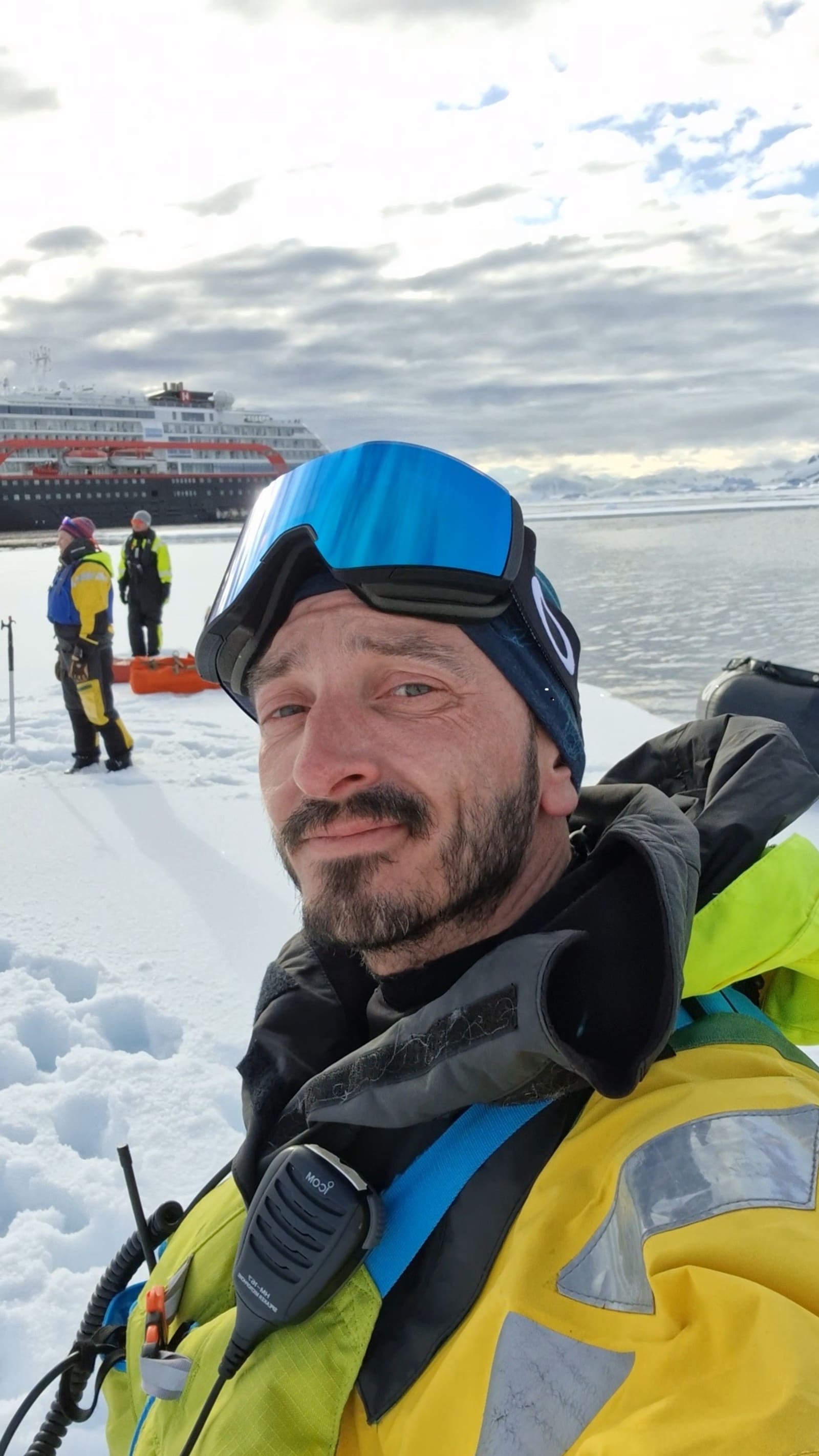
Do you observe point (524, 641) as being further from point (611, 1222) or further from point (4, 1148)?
point (4, 1148)

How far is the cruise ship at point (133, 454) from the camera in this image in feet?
160

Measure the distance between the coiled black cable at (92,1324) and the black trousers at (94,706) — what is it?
15.8ft

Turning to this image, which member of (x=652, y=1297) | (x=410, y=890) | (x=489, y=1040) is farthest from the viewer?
(x=410, y=890)

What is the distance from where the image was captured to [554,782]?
1.33 metres

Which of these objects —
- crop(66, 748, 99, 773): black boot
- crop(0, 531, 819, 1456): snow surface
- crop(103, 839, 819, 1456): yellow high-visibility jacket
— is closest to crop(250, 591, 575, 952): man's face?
crop(103, 839, 819, 1456): yellow high-visibility jacket

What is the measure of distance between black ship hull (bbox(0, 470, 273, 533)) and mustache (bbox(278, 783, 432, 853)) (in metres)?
47.5

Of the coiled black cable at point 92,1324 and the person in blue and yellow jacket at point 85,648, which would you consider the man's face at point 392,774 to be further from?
the person in blue and yellow jacket at point 85,648

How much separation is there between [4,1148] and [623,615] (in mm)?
11941

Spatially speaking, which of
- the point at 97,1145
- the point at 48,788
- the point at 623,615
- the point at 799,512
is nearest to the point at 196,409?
the point at 799,512

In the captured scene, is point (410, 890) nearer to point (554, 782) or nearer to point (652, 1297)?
point (554, 782)

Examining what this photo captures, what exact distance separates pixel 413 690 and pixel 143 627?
9665mm

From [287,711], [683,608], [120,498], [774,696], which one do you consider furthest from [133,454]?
[287,711]

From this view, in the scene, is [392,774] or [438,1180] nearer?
[438,1180]

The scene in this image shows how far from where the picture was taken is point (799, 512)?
1892 inches
